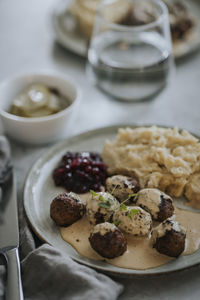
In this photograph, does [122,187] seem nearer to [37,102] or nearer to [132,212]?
[132,212]

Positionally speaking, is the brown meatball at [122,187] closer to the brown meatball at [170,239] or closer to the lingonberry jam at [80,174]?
the lingonberry jam at [80,174]

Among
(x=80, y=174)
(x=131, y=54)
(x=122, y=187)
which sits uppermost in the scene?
(x=131, y=54)

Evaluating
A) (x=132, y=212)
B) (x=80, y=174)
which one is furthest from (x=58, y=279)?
(x=80, y=174)

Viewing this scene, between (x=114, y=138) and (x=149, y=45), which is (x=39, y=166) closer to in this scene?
(x=114, y=138)

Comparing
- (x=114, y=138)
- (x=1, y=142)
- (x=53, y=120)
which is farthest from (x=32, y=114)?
(x=114, y=138)

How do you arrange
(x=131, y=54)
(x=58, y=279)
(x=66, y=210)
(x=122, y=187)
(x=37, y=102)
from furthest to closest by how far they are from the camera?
(x=131, y=54) < (x=37, y=102) < (x=122, y=187) < (x=66, y=210) < (x=58, y=279)

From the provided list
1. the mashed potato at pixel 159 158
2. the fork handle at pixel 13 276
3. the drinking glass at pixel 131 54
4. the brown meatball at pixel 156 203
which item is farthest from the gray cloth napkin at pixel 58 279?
the drinking glass at pixel 131 54
